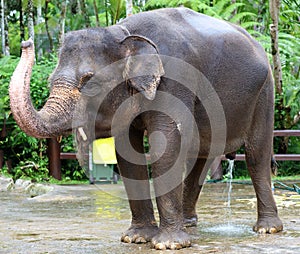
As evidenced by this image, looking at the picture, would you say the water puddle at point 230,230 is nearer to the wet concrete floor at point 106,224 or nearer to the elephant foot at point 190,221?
the wet concrete floor at point 106,224

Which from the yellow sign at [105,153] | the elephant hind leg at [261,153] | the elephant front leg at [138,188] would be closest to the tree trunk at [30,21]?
the yellow sign at [105,153]

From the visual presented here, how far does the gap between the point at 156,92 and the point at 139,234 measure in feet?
3.78

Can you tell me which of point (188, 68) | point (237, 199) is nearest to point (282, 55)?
point (237, 199)

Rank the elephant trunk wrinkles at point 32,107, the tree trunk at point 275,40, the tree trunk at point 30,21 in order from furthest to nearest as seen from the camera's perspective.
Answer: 1. the tree trunk at point 30,21
2. the tree trunk at point 275,40
3. the elephant trunk wrinkles at point 32,107

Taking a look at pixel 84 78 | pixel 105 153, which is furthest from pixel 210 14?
pixel 84 78

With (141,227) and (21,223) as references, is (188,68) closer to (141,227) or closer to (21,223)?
(141,227)

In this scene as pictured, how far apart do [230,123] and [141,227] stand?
115 cm

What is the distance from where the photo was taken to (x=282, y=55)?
15109 mm

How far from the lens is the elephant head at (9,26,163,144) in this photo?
4.77 metres

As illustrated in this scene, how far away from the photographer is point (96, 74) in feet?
16.4

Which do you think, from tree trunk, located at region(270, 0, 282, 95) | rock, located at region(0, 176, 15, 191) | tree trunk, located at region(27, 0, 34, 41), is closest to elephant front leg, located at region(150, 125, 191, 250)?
rock, located at region(0, 176, 15, 191)

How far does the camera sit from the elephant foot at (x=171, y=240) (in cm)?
497

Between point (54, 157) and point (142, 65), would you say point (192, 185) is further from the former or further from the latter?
point (54, 157)

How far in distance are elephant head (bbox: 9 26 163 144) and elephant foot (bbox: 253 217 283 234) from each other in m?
1.66
